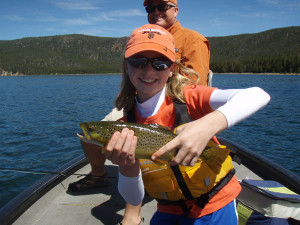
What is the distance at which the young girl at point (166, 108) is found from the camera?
1.90 metres

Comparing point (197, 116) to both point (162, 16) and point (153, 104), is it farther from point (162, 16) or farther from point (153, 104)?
point (162, 16)

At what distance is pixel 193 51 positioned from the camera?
4145mm

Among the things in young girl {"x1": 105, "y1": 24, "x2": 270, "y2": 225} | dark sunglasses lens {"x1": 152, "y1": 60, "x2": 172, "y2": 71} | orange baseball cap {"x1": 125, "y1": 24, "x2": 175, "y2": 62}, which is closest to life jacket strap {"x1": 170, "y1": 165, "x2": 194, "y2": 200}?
young girl {"x1": 105, "y1": 24, "x2": 270, "y2": 225}

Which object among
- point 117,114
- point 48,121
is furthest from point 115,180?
point 48,121

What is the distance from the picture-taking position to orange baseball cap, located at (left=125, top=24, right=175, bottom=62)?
239 cm

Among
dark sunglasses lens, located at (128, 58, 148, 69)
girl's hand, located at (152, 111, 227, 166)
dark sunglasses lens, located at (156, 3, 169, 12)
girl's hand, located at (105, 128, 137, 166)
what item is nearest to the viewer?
girl's hand, located at (152, 111, 227, 166)

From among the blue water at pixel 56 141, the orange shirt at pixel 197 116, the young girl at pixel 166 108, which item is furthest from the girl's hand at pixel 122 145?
the blue water at pixel 56 141

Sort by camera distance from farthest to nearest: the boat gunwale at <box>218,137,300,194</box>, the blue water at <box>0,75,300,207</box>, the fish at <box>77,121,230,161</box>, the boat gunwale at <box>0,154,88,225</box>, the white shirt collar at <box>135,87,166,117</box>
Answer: the blue water at <box>0,75,300,207</box>
the boat gunwale at <box>218,137,300,194</box>
the boat gunwale at <box>0,154,88,225</box>
the white shirt collar at <box>135,87,166,117</box>
the fish at <box>77,121,230,161</box>

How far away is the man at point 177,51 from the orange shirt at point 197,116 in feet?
4.90

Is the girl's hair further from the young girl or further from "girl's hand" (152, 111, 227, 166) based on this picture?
"girl's hand" (152, 111, 227, 166)

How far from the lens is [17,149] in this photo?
12.3 m

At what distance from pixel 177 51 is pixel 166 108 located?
2.06m

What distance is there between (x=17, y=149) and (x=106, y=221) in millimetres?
10508

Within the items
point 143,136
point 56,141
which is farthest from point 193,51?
point 56,141
